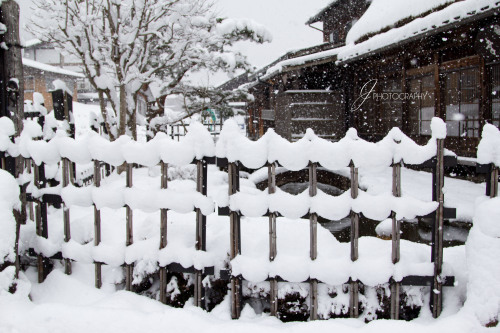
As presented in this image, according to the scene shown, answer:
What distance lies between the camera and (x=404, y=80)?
9.78 meters

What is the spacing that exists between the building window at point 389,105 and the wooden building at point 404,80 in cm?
3

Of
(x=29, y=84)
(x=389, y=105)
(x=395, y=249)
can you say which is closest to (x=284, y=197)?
(x=395, y=249)

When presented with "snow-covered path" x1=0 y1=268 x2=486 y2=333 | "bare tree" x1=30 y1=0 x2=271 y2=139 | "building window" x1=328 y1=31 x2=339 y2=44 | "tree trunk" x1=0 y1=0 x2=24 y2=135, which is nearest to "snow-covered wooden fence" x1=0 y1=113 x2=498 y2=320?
"snow-covered path" x1=0 y1=268 x2=486 y2=333

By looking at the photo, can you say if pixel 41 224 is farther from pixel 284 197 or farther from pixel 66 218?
pixel 284 197

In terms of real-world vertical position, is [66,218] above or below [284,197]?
below

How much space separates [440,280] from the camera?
2.68m

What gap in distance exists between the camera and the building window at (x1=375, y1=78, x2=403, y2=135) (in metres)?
10.6

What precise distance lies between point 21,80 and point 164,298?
297 cm

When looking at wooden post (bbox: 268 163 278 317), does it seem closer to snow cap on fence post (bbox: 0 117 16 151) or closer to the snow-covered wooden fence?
the snow-covered wooden fence

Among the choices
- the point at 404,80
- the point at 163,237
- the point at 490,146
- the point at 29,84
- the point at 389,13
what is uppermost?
the point at 29,84

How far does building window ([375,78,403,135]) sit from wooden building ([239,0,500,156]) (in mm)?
31

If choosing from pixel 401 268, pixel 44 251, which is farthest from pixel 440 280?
pixel 44 251

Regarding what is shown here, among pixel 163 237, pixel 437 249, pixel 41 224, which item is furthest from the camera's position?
pixel 41 224

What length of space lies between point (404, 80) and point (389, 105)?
1.30 m
